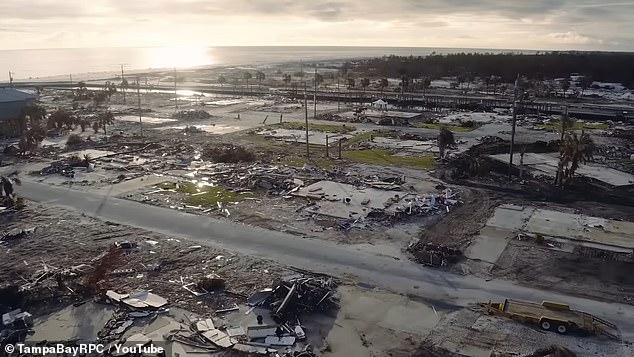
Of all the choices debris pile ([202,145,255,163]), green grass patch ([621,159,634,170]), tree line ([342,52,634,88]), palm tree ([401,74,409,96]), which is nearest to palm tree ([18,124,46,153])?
debris pile ([202,145,255,163])

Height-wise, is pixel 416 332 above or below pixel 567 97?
below

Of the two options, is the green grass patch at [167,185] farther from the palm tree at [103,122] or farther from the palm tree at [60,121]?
the palm tree at [60,121]

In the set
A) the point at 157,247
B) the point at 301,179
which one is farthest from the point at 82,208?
the point at 301,179

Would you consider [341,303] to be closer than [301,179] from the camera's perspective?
Yes

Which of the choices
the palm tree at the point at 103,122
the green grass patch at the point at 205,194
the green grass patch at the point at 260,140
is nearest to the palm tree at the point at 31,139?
the palm tree at the point at 103,122

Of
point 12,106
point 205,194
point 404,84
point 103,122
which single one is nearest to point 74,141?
point 103,122

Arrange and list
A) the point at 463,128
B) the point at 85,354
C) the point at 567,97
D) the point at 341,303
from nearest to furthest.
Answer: the point at 85,354 → the point at 341,303 → the point at 463,128 → the point at 567,97

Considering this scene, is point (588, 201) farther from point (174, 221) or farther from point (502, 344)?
point (174, 221)
